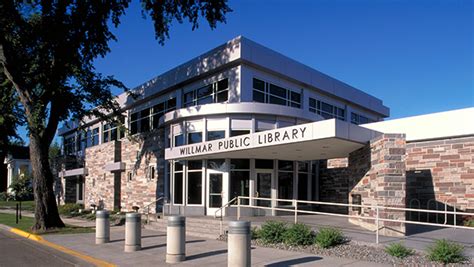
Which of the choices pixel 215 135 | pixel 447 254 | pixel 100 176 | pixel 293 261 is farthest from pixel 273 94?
pixel 100 176

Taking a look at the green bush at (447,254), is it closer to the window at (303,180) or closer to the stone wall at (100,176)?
the window at (303,180)

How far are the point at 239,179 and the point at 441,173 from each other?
910 centimetres

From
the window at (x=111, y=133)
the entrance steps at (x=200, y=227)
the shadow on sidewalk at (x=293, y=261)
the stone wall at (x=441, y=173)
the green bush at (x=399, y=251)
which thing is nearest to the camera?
the shadow on sidewalk at (x=293, y=261)

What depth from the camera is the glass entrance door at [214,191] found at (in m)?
21.4

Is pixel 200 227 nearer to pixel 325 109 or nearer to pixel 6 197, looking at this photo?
pixel 325 109

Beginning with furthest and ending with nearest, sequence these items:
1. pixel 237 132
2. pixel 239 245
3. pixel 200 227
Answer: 1. pixel 237 132
2. pixel 200 227
3. pixel 239 245

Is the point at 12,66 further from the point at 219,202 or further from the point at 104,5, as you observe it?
the point at 219,202

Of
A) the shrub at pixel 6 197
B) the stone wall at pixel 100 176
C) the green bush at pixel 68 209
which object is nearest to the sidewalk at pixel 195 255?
the green bush at pixel 68 209

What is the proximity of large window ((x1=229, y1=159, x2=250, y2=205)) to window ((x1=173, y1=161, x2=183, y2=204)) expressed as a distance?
3.24 metres

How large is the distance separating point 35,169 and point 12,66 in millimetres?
4603

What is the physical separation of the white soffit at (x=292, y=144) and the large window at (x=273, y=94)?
3.38m

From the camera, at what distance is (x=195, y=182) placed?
22.4 metres

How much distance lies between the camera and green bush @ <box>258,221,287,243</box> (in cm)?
1263

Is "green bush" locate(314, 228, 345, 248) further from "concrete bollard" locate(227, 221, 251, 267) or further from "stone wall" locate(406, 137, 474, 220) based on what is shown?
"stone wall" locate(406, 137, 474, 220)
